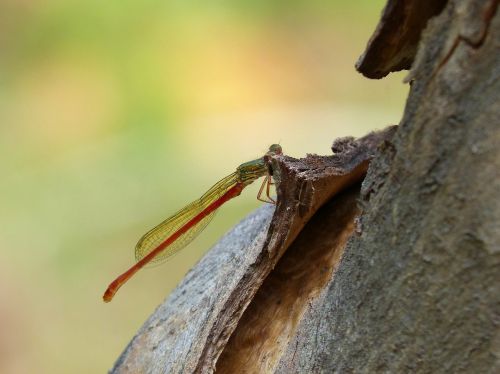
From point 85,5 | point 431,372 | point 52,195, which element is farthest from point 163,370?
point 85,5

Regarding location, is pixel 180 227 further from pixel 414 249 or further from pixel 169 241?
pixel 414 249

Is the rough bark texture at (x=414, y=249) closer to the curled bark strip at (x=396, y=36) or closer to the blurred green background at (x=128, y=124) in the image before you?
the curled bark strip at (x=396, y=36)

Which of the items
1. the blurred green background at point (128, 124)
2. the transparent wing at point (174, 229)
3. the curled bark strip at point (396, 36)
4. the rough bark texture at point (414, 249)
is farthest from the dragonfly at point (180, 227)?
the curled bark strip at point (396, 36)

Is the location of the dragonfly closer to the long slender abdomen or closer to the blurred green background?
the long slender abdomen

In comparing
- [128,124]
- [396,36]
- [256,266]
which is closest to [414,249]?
[396,36]

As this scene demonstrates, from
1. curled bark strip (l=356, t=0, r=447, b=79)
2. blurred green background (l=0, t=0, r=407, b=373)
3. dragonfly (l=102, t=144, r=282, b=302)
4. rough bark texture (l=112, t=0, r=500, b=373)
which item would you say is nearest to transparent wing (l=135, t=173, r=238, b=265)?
dragonfly (l=102, t=144, r=282, b=302)
